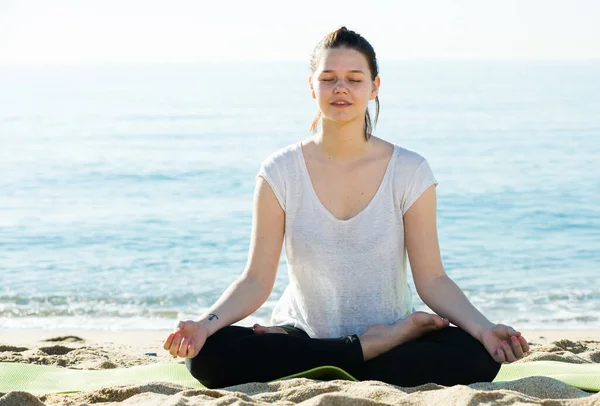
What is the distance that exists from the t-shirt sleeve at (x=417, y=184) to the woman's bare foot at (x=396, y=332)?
47cm

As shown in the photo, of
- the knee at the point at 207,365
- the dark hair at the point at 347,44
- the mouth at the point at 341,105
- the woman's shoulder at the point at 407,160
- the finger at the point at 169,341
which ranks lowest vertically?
the knee at the point at 207,365

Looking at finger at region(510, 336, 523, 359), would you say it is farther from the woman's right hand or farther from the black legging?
the woman's right hand

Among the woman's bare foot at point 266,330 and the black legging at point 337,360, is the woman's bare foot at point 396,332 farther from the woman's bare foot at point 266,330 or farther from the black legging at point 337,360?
the woman's bare foot at point 266,330

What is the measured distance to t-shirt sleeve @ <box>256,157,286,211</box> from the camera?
3742 millimetres

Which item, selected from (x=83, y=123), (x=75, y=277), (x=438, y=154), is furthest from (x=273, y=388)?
(x=83, y=123)

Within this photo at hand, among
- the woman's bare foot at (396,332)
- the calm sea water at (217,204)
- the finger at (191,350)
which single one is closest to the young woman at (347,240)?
the woman's bare foot at (396,332)

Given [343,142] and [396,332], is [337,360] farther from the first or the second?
[343,142]

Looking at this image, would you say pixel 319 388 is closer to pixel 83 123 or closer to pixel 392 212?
pixel 392 212

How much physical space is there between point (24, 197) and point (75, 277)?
5.27 meters

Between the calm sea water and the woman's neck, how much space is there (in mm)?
3017

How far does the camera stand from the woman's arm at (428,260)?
363cm

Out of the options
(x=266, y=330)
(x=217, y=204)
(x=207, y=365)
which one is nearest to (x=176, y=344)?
(x=207, y=365)

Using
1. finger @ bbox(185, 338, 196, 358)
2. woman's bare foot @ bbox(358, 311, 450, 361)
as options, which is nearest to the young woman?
woman's bare foot @ bbox(358, 311, 450, 361)

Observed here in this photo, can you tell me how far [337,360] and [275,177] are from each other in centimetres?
81
